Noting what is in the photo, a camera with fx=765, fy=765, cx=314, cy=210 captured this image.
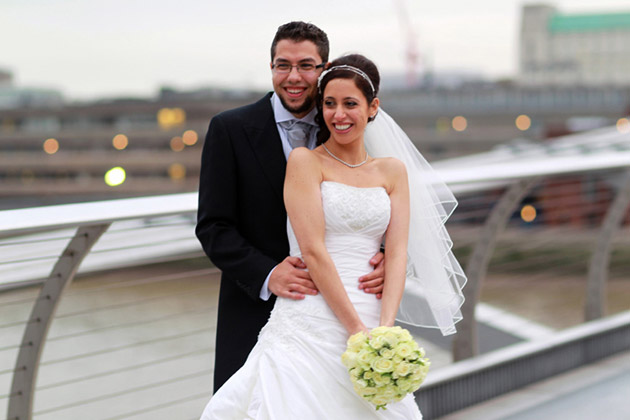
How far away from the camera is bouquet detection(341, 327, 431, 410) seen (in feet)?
5.67

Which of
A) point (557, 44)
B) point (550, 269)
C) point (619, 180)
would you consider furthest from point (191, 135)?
point (557, 44)

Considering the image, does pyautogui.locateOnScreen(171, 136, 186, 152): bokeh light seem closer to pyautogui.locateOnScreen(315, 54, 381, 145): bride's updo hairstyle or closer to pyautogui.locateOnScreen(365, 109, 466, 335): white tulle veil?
pyautogui.locateOnScreen(365, 109, 466, 335): white tulle veil

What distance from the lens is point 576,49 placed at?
12394 centimetres

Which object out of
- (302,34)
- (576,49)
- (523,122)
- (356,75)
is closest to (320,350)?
(356,75)

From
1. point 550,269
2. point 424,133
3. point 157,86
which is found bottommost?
point 550,269

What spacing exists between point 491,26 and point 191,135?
61926mm

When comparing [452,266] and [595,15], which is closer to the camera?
[452,266]

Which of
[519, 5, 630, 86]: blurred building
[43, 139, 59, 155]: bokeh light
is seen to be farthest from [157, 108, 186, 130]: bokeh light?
[519, 5, 630, 86]: blurred building

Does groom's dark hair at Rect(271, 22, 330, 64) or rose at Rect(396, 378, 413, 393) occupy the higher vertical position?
groom's dark hair at Rect(271, 22, 330, 64)

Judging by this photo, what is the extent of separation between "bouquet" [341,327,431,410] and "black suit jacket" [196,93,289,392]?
0.37 meters

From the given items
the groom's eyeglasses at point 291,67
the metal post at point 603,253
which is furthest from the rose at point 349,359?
the metal post at point 603,253

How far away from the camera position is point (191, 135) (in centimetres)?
7019

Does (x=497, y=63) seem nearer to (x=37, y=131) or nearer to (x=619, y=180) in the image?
(x=37, y=131)

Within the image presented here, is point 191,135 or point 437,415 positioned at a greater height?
point 437,415
